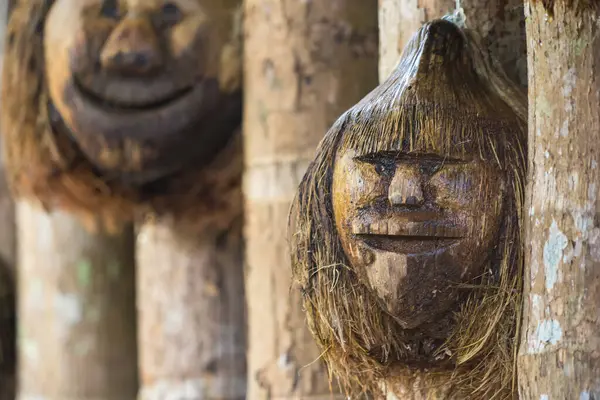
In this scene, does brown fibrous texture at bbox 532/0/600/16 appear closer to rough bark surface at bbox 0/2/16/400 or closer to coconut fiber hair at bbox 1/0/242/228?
coconut fiber hair at bbox 1/0/242/228

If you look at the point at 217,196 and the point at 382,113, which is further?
the point at 217,196

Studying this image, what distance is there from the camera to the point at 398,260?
727mm

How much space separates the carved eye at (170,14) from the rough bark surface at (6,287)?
3.06 feet

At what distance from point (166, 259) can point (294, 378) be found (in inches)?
27.0

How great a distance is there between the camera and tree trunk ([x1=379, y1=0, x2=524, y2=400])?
2.73 feet

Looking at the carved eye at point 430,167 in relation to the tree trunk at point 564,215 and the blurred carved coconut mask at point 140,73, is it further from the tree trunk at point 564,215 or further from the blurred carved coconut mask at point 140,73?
the blurred carved coconut mask at point 140,73

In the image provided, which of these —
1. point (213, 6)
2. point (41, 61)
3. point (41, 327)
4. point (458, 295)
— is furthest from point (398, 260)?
point (41, 327)

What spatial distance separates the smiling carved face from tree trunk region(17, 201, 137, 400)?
128 cm

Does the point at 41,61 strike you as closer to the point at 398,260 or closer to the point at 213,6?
the point at 213,6

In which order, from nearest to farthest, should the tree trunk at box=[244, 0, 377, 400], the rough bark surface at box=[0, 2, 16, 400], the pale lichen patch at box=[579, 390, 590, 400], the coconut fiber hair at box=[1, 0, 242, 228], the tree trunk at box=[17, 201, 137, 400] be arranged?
the pale lichen patch at box=[579, 390, 590, 400]
the tree trunk at box=[244, 0, 377, 400]
the coconut fiber hair at box=[1, 0, 242, 228]
the tree trunk at box=[17, 201, 137, 400]
the rough bark surface at box=[0, 2, 16, 400]

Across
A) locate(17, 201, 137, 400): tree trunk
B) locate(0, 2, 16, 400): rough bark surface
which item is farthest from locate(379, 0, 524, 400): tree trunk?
locate(0, 2, 16, 400): rough bark surface

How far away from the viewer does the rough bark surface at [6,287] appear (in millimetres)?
2251

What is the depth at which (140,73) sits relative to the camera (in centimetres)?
136

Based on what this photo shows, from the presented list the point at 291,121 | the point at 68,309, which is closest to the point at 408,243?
the point at 291,121
